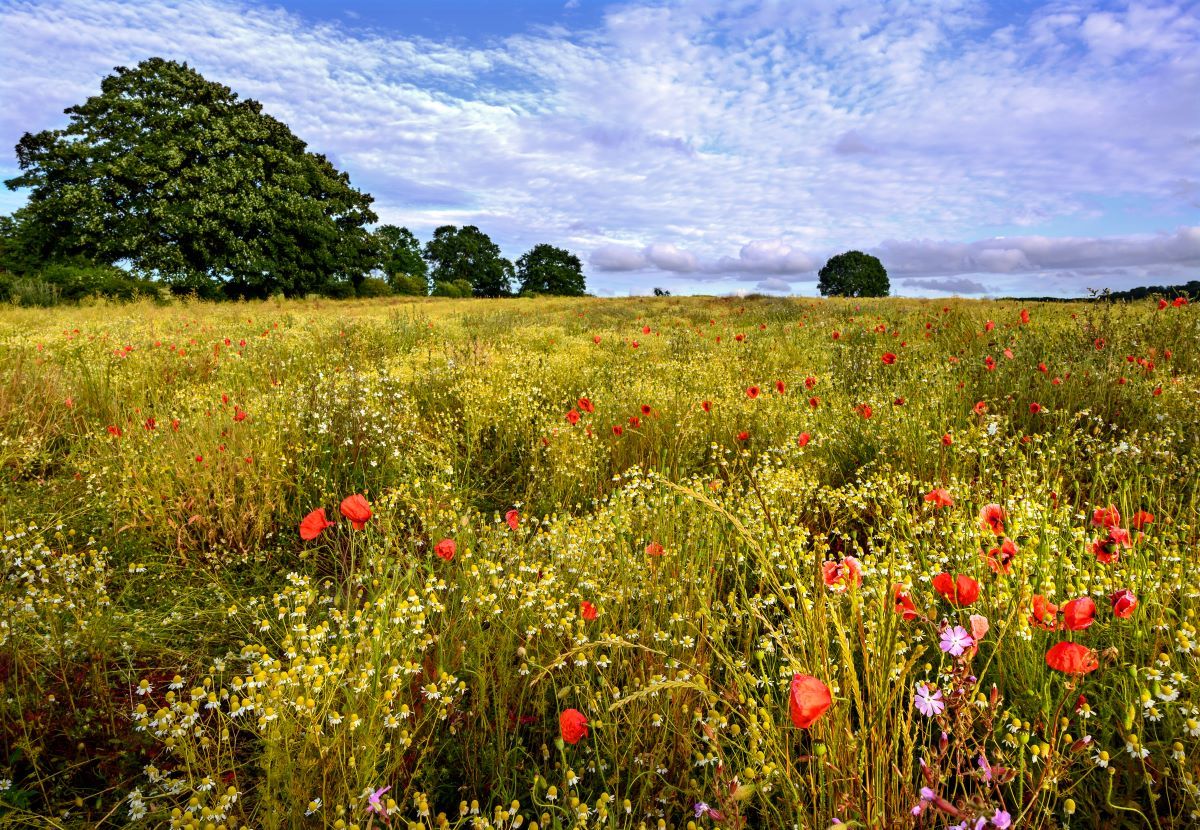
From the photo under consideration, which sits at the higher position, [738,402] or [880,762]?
[738,402]

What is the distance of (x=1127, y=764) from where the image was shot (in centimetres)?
161

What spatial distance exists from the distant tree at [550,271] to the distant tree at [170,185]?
38.7m

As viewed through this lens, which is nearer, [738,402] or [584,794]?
[584,794]

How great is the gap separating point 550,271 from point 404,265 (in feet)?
54.4

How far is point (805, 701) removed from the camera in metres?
1.05

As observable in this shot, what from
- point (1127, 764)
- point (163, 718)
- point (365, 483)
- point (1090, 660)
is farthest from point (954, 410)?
point (163, 718)

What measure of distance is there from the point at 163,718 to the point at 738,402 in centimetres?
408

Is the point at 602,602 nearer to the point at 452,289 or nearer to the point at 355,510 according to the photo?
the point at 355,510

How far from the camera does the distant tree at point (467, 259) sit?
6356 cm

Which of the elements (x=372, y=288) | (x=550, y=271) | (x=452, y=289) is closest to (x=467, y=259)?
(x=550, y=271)

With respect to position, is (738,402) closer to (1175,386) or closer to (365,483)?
(365,483)

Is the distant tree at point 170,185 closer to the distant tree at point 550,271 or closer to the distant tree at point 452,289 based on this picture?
the distant tree at point 452,289

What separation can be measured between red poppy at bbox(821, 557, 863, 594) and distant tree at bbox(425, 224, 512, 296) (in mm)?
64322

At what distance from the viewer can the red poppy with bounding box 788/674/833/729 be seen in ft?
3.41
